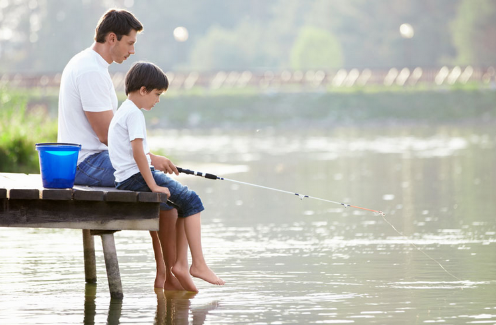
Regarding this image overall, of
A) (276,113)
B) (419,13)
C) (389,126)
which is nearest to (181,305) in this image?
(389,126)

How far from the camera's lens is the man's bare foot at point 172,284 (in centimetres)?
657

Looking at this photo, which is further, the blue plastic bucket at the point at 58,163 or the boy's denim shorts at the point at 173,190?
the boy's denim shorts at the point at 173,190

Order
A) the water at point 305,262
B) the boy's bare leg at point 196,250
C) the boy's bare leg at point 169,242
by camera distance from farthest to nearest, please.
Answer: the boy's bare leg at point 169,242 < the boy's bare leg at point 196,250 < the water at point 305,262

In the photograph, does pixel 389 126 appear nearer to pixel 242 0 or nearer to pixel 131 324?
pixel 131 324

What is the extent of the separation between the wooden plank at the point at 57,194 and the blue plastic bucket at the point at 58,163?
0.40 ft

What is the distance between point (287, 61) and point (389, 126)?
40552mm

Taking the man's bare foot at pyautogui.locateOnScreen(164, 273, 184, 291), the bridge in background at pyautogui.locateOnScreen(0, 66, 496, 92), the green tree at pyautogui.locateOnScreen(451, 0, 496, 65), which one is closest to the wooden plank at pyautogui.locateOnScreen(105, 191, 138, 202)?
the man's bare foot at pyautogui.locateOnScreen(164, 273, 184, 291)

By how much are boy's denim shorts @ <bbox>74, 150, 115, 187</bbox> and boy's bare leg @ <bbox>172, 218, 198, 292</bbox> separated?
49 cm

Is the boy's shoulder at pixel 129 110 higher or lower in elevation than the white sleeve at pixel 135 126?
higher

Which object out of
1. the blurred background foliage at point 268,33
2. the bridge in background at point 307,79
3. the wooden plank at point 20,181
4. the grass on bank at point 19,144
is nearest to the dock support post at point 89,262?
the wooden plank at point 20,181

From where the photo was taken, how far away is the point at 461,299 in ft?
20.2

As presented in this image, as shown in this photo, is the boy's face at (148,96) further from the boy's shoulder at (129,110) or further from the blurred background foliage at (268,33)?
the blurred background foliage at (268,33)

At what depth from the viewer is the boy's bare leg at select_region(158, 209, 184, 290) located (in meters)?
6.52

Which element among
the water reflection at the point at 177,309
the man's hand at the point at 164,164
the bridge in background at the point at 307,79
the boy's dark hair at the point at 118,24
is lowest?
the water reflection at the point at 177,309
